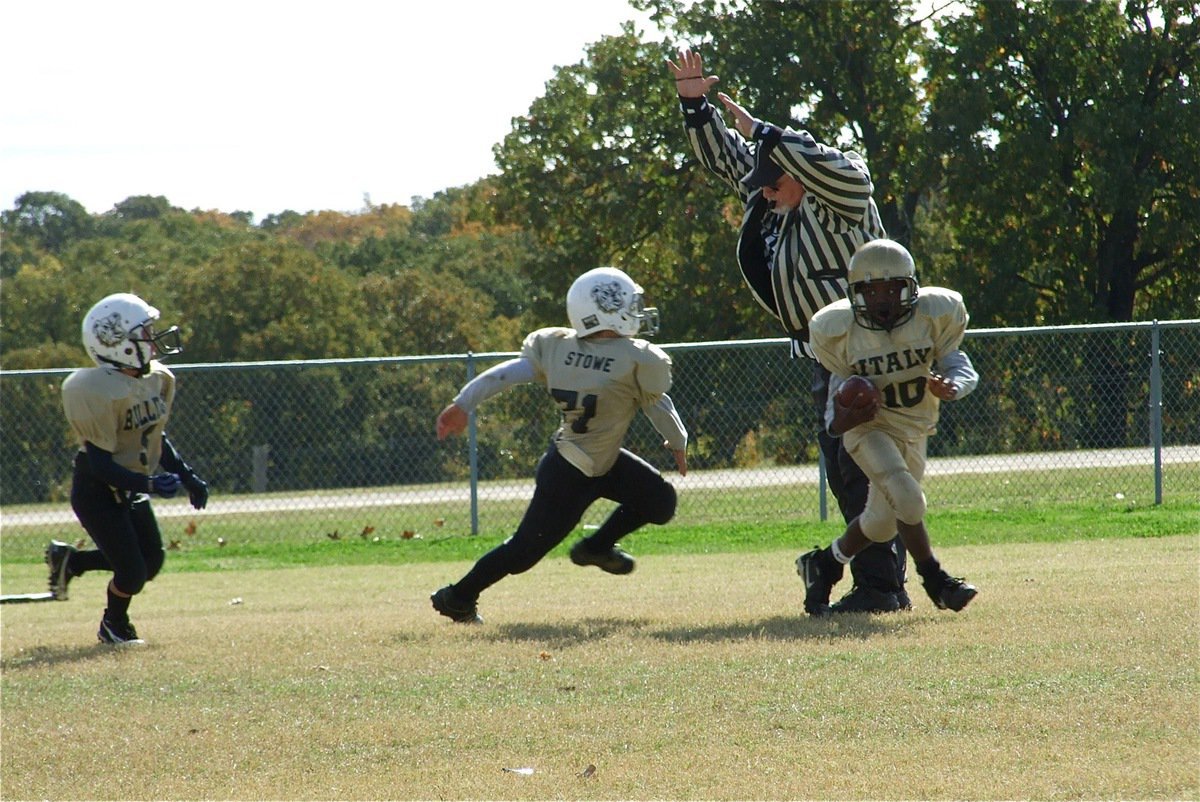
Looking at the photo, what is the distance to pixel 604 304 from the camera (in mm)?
7699

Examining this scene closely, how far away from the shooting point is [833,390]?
7.11 m

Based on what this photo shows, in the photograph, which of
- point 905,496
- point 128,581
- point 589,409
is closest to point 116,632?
point 128,581

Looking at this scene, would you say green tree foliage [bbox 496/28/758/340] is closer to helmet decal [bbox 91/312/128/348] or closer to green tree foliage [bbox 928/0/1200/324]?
green tree foliage [bbox 928/0/1200/324]

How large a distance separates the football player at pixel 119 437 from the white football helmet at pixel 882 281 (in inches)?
144

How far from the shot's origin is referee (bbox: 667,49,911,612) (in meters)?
7.54

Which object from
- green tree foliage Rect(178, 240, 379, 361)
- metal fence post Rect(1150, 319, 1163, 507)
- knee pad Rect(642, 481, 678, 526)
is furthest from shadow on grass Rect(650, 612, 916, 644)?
green tree foliage Rect(178, 240, 379, 361)

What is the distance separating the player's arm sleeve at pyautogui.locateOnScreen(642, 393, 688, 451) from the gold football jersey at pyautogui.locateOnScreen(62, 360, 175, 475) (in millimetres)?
2695

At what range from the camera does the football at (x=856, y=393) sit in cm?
670

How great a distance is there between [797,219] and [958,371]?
57.6 inches

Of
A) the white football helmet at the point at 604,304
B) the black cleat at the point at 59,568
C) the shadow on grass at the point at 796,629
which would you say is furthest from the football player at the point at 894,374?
the black cleat at the point at 59,568

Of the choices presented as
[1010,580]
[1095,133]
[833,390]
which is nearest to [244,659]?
[833,390]

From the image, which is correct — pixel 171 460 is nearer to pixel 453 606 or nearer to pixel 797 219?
pixel 453 606

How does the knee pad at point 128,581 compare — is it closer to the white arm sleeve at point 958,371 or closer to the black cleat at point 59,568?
the black cleat at point 59,568

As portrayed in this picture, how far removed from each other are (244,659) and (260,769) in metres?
2.18
